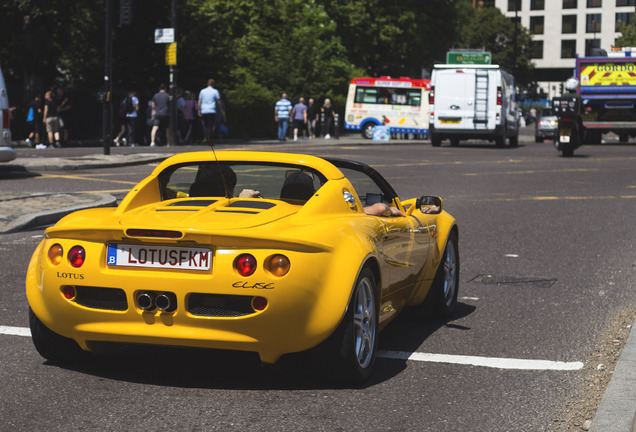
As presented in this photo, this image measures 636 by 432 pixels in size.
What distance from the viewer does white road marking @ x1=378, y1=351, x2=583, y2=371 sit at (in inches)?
224

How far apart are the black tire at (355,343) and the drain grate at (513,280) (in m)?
3.36

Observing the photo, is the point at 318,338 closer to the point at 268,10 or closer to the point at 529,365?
the point at 529,365

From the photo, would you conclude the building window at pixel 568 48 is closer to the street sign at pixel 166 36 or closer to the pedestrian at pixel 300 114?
the pedestrian at pixel 300 114


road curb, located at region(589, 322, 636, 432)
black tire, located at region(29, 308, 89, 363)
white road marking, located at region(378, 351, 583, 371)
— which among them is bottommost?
white road marking, located at region(378, 351, 583, 371)

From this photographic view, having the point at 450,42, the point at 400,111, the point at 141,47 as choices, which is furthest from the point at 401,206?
the point at 450,42

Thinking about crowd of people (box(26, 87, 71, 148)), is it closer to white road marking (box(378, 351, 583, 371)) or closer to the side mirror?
the side mirror

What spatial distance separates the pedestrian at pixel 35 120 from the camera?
30750mm

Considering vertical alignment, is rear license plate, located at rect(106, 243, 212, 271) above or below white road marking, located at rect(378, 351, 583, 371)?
above

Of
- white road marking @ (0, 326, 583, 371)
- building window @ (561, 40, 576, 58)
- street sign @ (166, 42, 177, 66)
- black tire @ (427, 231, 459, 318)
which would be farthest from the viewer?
building window @ (561, 40, 576, 58)

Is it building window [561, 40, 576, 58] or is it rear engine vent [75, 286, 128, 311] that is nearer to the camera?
rear engine vent [75, 286, 128, 311]

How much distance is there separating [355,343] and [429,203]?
64.9 inches

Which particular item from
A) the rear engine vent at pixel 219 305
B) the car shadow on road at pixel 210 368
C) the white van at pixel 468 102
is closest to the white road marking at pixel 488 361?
the car shadow on road at pixel 210 368

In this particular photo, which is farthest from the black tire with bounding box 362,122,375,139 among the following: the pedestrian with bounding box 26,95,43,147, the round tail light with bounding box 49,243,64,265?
the round tail light with bounding box 49,243,64,265

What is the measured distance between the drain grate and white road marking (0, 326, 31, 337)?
3.77 m
